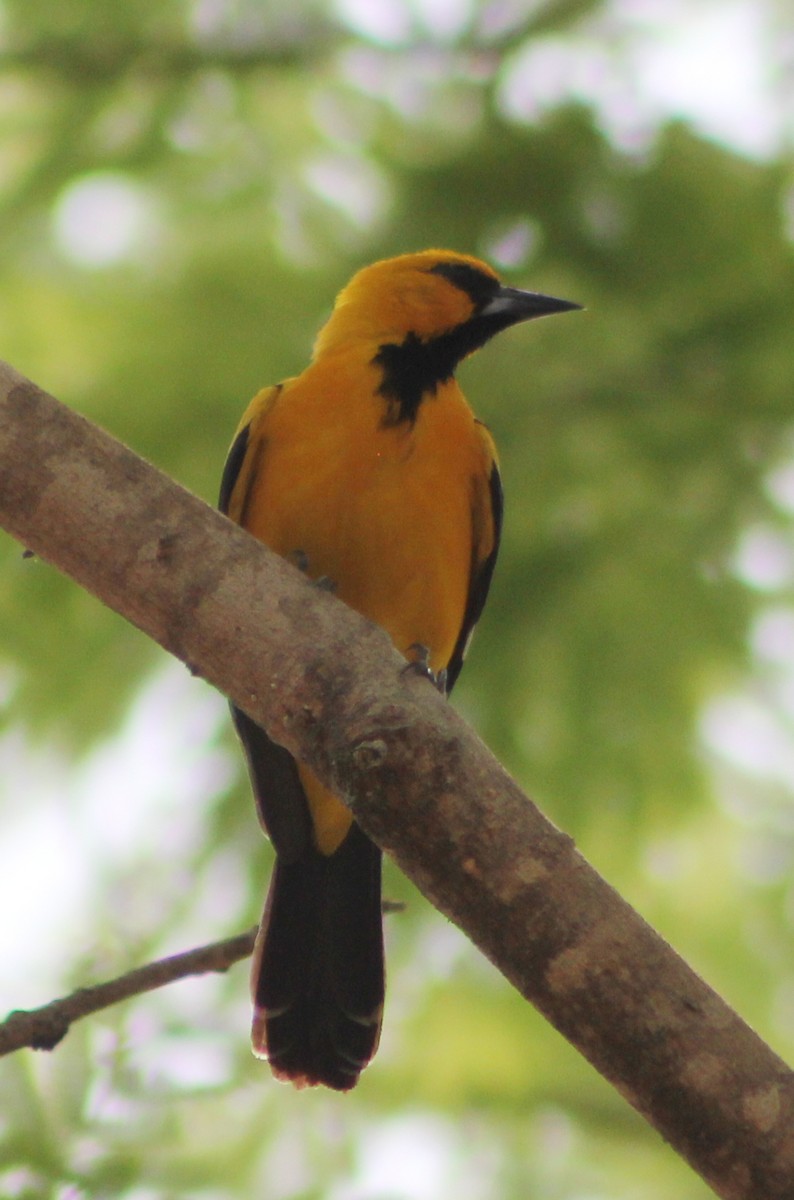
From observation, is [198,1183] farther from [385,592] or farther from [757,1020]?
[757,1020]

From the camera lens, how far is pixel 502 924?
2438 mm

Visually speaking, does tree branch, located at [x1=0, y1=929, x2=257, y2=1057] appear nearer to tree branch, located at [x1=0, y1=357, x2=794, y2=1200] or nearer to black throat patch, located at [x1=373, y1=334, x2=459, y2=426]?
tree branch, located at [x1=0, y1=357, x2=794, y2=1200]

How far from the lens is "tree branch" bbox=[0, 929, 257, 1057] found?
2898mm

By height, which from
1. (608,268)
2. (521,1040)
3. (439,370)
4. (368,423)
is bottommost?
(521,1040)

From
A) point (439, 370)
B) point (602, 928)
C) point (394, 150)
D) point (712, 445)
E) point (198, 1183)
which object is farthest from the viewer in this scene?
point (394, 150)

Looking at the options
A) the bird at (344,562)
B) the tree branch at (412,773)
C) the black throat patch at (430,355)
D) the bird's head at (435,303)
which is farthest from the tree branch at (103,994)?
the bird's head at (435,303)

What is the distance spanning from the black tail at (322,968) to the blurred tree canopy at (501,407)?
0.52 meters

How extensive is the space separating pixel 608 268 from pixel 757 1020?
8.85 feet

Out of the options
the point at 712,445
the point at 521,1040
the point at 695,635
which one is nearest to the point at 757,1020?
the point at 521,1040

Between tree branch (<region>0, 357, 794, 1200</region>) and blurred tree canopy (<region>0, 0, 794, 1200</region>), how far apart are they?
208 cm

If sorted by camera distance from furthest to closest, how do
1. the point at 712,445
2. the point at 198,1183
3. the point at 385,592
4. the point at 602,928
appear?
1. the point at 712,445
2. the point at 385,592
3. the point at 198,1183
4. the point at 602,928

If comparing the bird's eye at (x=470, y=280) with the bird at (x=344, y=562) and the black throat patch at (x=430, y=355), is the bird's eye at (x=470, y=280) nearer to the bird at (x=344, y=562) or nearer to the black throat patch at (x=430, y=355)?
the black throat patch at (x=430, y=355)

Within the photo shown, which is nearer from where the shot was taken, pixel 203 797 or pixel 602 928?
pixel 602 928

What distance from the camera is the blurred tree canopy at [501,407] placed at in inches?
204
